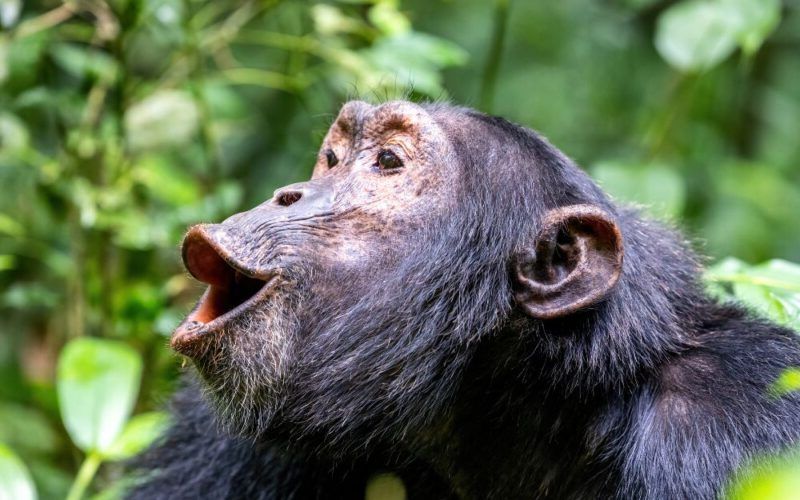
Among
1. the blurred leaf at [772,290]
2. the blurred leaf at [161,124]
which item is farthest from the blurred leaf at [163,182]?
the blurred leaf at [772,290]

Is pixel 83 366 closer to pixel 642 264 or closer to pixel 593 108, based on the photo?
pixel 642 264

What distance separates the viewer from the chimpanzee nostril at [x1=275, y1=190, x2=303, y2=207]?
2746 millimetres

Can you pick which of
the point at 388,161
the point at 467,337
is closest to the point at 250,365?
the point at 467,337

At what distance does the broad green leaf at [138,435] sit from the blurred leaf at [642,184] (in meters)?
1.96

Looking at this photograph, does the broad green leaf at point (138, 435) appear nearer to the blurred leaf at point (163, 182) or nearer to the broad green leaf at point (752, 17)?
the blurred leaf at point (163, 182)

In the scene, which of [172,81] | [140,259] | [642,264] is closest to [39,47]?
[172,81]

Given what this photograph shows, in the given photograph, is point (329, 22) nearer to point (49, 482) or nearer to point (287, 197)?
point (287, 197)

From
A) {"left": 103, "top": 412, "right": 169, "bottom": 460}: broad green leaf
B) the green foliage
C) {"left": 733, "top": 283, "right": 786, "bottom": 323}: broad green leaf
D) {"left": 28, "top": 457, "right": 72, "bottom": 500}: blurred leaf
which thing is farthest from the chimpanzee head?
{"left": 28, "top": 457, "right": 72, "bottom": 500}: blurred leaf

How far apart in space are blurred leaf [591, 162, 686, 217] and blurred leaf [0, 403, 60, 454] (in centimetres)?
274

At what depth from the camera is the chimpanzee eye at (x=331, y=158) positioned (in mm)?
3128

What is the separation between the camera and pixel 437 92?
4293mm

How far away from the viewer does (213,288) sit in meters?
2.70

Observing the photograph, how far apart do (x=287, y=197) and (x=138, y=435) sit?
1.20 m

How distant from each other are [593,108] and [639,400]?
499 cm
